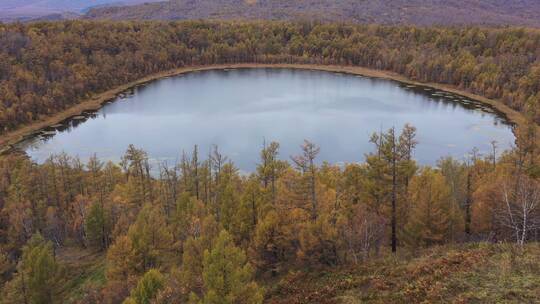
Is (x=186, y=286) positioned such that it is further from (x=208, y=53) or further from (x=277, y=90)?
(x=208, y=53)

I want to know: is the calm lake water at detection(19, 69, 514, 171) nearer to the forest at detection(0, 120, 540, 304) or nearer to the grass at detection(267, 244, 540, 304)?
the forest at detection(0, 120, 540, 304)

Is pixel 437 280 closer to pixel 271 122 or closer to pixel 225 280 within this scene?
pixel 225 280

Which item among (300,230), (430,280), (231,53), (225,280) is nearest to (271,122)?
(300,230)

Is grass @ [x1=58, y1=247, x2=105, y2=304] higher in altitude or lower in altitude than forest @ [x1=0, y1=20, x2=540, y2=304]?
lower

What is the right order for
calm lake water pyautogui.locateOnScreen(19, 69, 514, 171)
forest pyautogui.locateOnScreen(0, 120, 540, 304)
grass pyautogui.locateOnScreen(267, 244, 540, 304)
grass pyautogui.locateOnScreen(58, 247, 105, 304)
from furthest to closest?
calm lake water pyautogui.locateOnScreen(19, 69, 514, 171) → grass pyautogui.locateOnScreen(58, 247, 105, 304) → forest pyautogui.locateOnScreen(0, 120, 540, 304) → grass pyautogui.locateOnScreen(267, 244, 540, 304)

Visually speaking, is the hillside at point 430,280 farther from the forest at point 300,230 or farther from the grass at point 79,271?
the grass at point 79,271

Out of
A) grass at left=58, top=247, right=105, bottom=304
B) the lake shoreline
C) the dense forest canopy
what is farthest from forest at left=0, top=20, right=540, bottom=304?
the dense forest canopy
